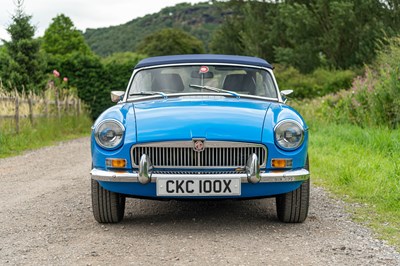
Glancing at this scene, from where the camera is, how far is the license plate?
4598 millimetres

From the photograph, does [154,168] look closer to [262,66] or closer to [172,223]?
[172,223]

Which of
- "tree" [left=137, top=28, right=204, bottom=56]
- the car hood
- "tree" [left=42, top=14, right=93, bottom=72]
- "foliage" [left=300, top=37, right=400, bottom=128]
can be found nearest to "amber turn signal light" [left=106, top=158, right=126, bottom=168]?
the car hood

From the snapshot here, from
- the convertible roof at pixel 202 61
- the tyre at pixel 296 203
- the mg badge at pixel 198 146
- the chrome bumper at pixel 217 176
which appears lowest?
the tyre at pixel 296 203

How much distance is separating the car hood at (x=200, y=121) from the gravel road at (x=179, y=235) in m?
0.77

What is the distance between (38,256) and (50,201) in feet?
7.62

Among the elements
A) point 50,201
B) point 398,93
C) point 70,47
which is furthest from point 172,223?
point 70,47

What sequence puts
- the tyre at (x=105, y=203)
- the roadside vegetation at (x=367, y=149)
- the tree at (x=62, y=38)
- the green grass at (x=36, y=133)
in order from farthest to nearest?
the tree at (x=62, y=38), the green grass at (x=36, y=133), the roadside vegetation at (x=367, y=149), the tyre at (x=105, y=203)

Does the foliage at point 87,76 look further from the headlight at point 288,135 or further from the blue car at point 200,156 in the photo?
the headlight at point 288,135

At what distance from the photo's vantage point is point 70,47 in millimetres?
60188

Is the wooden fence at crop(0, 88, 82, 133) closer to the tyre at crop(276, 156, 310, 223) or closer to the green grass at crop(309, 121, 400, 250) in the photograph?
the green grass at crop(309, 121, 400, 250)

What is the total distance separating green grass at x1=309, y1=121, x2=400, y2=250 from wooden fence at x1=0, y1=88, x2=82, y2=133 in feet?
24.8

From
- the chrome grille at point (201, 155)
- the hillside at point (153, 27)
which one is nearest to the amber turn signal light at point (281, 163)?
the chrome grille at point (201, 155)

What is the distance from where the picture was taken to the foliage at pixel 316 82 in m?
25.9

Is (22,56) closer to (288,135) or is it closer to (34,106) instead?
(34,106)
